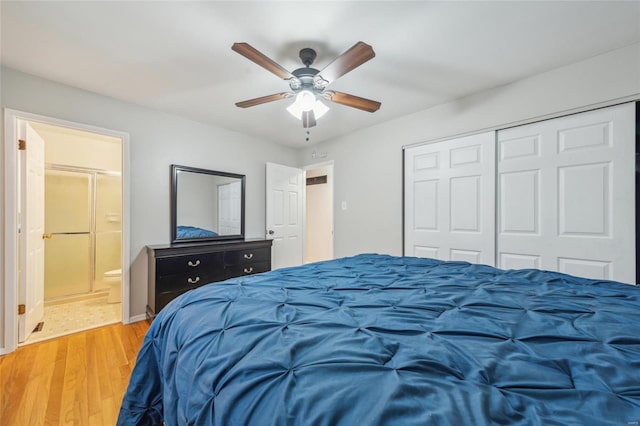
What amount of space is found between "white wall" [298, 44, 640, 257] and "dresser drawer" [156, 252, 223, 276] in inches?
67.5

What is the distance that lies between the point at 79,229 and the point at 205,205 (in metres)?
1.97

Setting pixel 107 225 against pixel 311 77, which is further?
pixel 107 225

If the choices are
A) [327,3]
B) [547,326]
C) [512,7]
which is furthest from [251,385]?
[512,7]

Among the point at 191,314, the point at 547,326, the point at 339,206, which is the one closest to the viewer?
the point at 547,326

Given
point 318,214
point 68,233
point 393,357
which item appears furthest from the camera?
point 318,214

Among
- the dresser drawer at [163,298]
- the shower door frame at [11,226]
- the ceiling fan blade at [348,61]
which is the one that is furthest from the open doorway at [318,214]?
the shower door frame at [11,226]

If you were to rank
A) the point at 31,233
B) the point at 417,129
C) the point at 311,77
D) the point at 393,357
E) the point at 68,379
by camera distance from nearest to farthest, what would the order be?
the point at 393,357 < the point at 68,379 < the point at 311,77 < the point at 31,233 < the point at 417,129

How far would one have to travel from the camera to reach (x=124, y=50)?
78.7 inches

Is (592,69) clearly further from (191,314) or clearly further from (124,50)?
(124,50)

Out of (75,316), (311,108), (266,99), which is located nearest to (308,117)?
(311,108)

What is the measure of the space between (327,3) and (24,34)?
81.4 inches

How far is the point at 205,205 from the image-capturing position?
3.51 metres

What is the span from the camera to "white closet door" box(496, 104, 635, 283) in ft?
6.55

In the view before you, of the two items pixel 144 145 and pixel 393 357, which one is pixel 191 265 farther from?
pixel 393 357
